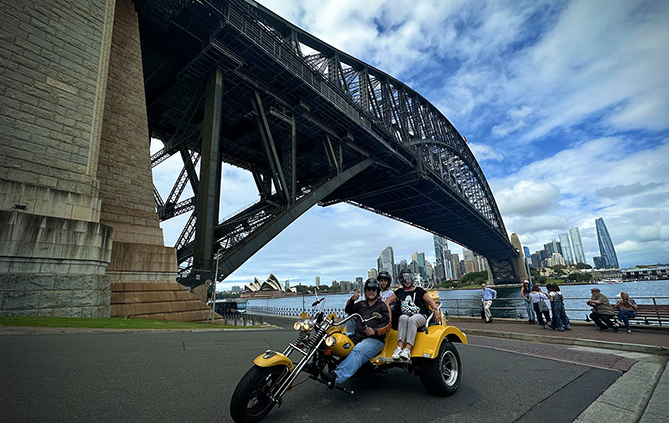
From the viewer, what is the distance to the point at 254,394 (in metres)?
3.02

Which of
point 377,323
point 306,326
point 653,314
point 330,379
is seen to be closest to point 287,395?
point 330,379

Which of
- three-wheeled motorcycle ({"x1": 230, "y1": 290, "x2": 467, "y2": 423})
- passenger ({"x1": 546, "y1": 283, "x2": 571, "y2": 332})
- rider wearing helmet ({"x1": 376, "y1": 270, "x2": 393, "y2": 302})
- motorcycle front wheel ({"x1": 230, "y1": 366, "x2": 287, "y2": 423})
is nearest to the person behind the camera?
motorcycle front wheel ({"x1": 230, "y1": 366, "x2": 287, "y2": 423})

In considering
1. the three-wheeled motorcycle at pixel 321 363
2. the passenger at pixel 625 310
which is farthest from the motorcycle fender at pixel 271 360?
the passenger at pixel 625 310

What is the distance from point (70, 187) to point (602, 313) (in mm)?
17796

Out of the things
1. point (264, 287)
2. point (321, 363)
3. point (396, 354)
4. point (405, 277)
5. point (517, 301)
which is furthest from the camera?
point (264, 287)

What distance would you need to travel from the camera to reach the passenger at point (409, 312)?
12.9 feet

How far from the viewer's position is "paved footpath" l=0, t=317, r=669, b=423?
3197 mm

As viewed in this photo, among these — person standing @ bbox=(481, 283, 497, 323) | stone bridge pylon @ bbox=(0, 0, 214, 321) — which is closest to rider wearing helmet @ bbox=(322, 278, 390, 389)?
stone bridge pylon @ bbox=(0, 0, 214, 321)

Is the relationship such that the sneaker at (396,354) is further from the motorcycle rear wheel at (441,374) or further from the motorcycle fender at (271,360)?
the motorcycle fender at (271,360)

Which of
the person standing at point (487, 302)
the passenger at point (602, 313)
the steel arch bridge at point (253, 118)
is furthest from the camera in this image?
the steel arch bridge at point (253, 118)

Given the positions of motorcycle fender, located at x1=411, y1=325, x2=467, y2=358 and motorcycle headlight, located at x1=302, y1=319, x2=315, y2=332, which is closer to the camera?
motorcycle headlight, located at x1=302, y1=319, x2=315, y2=332

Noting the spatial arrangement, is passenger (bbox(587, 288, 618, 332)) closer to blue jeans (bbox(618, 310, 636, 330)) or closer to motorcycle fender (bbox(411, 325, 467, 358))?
blue jeans (bbox(618, 310, 636, 330))

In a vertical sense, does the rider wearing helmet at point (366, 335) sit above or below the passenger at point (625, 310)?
above

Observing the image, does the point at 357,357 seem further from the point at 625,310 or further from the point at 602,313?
the point at 625,310
